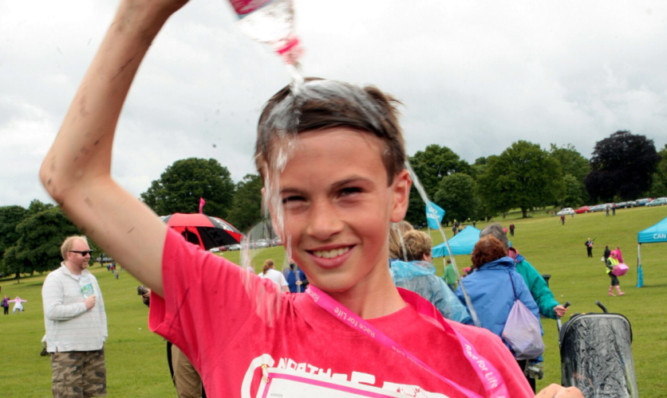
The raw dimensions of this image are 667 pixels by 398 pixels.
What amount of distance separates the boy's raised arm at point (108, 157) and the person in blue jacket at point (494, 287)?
199 inches

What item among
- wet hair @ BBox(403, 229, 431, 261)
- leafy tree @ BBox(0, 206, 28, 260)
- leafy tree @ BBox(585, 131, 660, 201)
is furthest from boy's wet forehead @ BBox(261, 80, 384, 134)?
leafy tree @ BBox(585, 131, 660, 201)

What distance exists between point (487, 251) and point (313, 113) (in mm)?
5772

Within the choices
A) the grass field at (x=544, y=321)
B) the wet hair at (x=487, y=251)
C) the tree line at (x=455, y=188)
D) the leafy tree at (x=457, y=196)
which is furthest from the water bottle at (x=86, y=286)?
the leafy tree at (x=457, y=196)

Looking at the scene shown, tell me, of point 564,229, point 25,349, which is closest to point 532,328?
point 25,349

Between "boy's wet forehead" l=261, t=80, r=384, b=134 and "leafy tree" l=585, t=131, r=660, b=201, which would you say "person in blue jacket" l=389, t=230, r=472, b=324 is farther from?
"leafy tree" l=585, t=131, r=660, b=201

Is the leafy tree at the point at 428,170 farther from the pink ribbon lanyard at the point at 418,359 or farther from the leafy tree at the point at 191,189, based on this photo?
the leafy tree at the point at 191,189

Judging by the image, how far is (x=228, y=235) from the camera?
1872 mm

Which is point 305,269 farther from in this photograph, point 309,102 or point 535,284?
point 535,284

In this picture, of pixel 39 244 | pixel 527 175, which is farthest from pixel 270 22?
pixel 39 244

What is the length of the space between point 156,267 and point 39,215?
285 feet

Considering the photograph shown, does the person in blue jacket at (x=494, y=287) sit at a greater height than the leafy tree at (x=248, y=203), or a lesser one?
lesser

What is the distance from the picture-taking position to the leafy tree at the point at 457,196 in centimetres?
253

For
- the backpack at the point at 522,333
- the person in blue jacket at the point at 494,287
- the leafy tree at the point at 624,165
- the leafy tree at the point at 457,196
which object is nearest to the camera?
the leafy tree at the point at 457,196

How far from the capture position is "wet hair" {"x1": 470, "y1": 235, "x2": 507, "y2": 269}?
699cm
